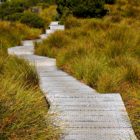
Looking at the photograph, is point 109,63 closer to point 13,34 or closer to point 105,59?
point 105,59

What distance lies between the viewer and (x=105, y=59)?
452 inches

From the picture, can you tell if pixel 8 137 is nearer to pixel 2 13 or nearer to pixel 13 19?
pixel 13 19

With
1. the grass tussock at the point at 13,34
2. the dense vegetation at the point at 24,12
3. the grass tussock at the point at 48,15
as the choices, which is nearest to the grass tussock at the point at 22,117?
the grass tussock at the point at 13,34

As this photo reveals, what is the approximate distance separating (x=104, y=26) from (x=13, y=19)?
1001 centimetres

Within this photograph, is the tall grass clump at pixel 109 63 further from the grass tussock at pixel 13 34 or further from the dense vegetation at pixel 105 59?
the grass tussock at pixel 13 34

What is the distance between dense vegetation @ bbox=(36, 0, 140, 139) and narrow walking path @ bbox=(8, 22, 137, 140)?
0.80 ft

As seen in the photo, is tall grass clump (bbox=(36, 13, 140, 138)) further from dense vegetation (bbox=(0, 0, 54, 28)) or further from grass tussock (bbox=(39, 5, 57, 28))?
grass tussock (bbox=(39, 5, 57, 28))

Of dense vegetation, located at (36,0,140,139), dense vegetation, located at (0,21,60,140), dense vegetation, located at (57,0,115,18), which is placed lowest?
dense vegetation, located at (57,0,115,18)

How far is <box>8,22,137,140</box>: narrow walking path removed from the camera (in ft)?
21.4

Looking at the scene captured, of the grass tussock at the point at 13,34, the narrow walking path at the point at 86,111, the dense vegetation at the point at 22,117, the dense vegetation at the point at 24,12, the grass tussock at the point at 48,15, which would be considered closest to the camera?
the dense vegetation at the point at 22,117

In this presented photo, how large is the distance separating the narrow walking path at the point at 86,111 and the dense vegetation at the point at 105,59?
0.24m

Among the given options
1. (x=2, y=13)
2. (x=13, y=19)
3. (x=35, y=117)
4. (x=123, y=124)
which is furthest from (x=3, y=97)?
(x=2, y=13)

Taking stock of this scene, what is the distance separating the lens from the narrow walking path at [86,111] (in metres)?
6.54

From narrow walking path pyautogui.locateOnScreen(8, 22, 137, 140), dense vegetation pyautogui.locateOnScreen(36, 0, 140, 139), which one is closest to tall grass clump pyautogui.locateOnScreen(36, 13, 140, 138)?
dense vegetation pyautogui.locateOnScreen(36, 0, 140, 139)
